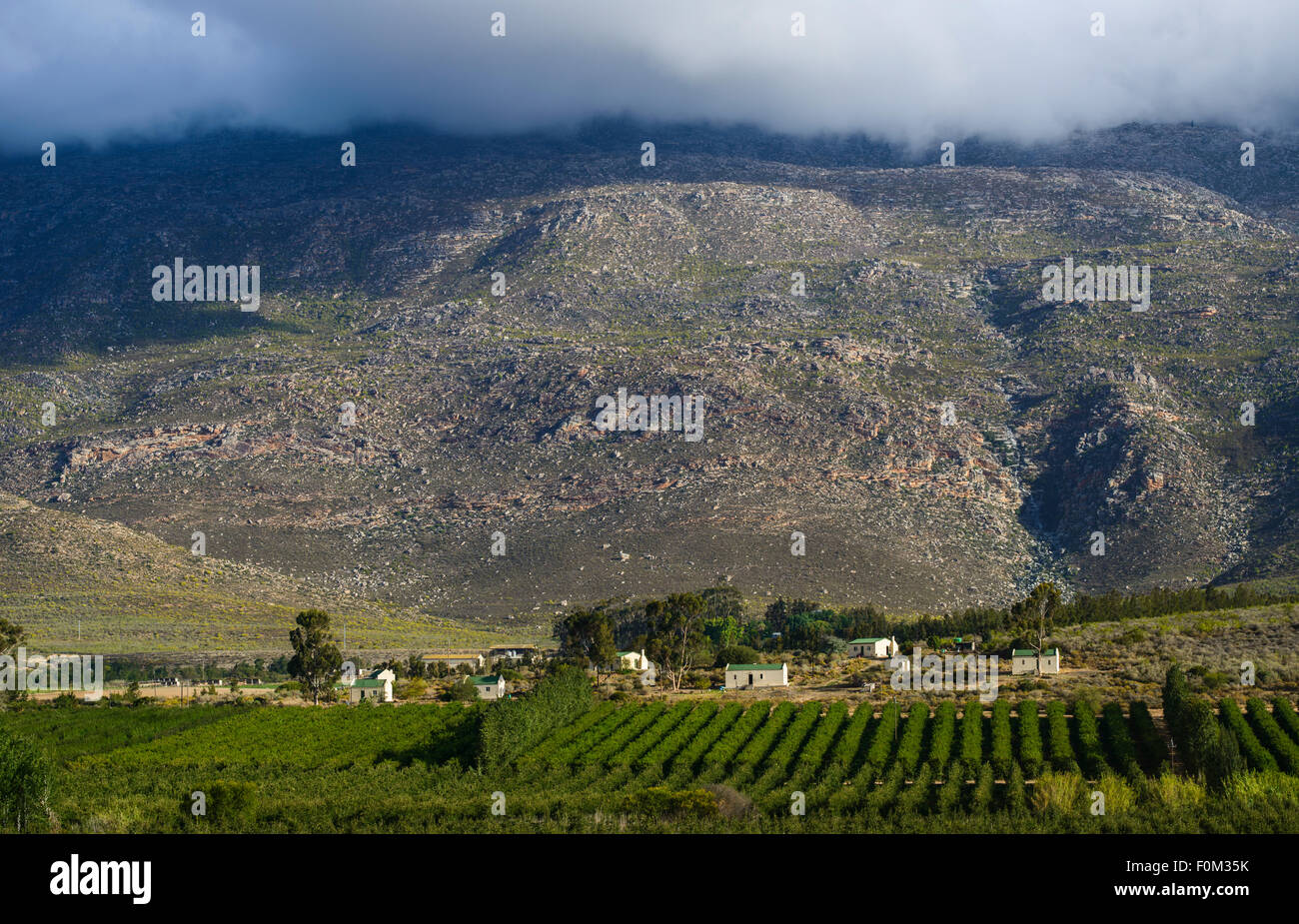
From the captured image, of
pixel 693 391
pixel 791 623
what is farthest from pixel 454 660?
pixel 693 391

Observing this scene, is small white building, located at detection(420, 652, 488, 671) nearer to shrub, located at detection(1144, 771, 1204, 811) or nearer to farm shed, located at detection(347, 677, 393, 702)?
farm shed, located at detection(347, 677, 393, 702)

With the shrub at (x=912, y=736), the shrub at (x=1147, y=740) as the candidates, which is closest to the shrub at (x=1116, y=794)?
the shrub at (x=1147, y=740)

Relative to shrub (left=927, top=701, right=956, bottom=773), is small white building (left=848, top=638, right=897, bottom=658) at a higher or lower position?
higher

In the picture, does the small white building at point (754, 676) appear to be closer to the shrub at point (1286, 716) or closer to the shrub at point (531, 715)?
the shrub at point (531, 715)

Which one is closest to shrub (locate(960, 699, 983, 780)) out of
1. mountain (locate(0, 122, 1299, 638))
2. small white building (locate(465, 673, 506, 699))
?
small white building (locate(465, 673, 506, 699))
